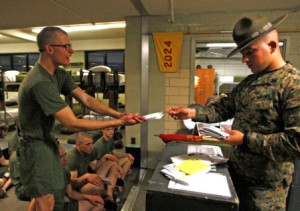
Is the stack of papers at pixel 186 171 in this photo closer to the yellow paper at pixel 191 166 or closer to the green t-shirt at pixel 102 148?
the yellow paper at pixel 191 166

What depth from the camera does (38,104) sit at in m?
1.40

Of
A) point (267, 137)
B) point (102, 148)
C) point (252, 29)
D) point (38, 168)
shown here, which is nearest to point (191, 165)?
point (267, 137)

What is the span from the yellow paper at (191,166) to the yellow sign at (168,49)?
7.45ft

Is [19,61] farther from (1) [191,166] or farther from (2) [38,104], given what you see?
(1) [191,166]

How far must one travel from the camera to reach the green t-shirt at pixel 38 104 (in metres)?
1.31

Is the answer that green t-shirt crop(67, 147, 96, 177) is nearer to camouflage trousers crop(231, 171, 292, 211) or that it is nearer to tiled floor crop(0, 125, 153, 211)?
tiled floor crop(0, 125, 153, 211)

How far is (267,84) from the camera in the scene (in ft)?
3.34

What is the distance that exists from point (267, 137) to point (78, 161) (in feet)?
7.18

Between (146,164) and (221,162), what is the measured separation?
8.24 feet

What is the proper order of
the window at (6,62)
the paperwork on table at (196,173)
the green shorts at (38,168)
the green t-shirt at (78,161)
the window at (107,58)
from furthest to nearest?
the window at (6,62)
the window at (107,58)
the green t-shirt at (78,161)
the green shorts at (38,168)
the paperwork on table at (196,173)

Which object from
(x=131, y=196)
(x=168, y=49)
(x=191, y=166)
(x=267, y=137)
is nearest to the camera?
(x=267, y=137)

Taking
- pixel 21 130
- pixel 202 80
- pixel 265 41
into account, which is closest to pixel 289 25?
pixel 202 80

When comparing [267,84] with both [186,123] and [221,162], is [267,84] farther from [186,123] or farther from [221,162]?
[186,123]

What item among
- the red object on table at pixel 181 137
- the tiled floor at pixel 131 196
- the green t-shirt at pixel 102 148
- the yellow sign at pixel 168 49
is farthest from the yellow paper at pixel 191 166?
the yellow sign at pixel 168 49
